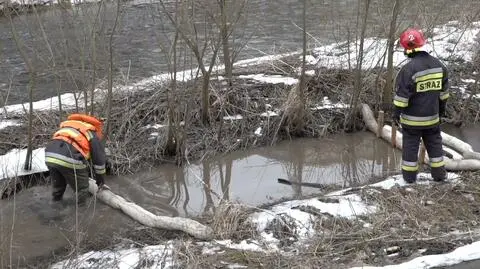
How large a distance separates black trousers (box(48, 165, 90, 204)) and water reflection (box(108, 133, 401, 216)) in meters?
0.75

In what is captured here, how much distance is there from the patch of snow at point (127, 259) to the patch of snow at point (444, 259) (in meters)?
1.79

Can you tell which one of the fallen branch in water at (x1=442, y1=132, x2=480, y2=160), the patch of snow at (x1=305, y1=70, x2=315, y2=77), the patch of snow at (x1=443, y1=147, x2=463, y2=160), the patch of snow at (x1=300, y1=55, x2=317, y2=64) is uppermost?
the patch of snow at (x1=300, y1=55, x2=317, y2=64)

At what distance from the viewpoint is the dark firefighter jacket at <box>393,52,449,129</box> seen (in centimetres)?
626

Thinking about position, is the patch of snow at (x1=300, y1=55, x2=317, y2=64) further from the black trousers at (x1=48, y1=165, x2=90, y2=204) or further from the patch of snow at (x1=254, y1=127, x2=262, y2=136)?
the black trousers at (x1=48, y1=165, x2=90, y2=204)

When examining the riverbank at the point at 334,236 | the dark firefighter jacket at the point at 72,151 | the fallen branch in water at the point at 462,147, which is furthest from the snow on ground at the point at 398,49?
the dark firefighter jacket at the point at 72,151

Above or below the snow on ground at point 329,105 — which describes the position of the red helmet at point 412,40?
above

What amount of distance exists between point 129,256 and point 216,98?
13.1 feet

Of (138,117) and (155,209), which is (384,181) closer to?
→ (155,209)

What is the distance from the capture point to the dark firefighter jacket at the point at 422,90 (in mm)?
6262

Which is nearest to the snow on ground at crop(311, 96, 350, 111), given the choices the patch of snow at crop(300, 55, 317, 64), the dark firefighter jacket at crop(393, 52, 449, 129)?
the patch of snow at crop(300, 55, 317, 64)

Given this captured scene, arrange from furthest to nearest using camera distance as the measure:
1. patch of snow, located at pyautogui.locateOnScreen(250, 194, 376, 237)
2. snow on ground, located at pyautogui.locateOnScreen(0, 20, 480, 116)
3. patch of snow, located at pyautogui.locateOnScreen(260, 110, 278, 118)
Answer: snow on ground, located at pyautogui.locateOnScreen(0, 20, 480, 116) → patch of snow, located at pyautogui.locateOnScreen(260, 110, 278, 118) → patch of snow, located at pyautogui.locateOnScreen(250, 194, 376, 237)

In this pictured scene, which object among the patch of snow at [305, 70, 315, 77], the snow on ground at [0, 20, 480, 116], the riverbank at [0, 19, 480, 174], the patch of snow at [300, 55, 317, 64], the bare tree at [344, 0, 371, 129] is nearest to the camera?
the riverbank at [0, 19, 480, 174]

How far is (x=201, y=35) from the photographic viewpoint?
7.83 m

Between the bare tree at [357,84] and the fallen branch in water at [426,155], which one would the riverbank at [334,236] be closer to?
the fallen branch in water at [426,155]
